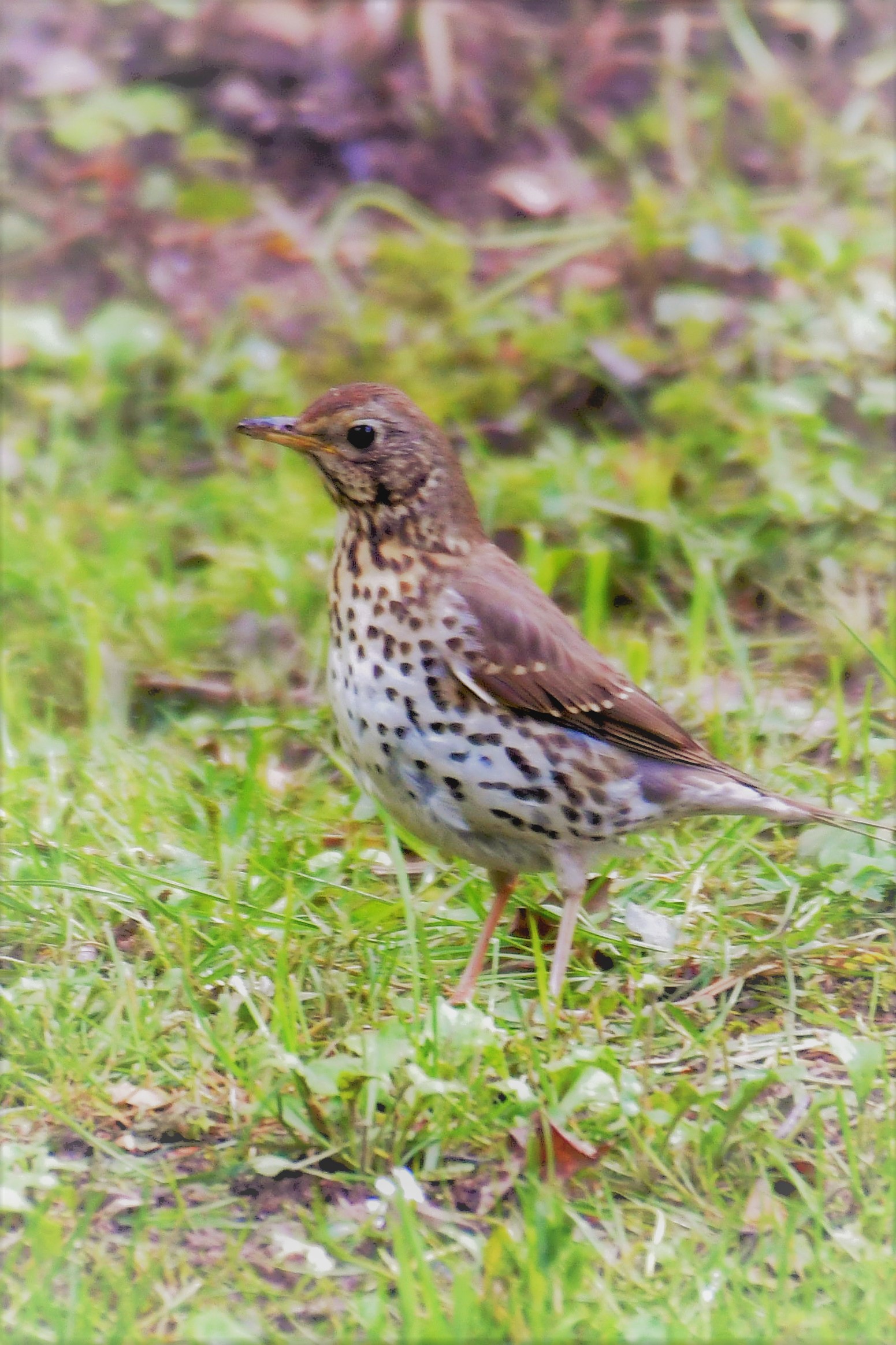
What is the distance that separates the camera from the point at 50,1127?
9.73 feet

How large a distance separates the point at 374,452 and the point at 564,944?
3.55 feet

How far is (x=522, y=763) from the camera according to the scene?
332cm

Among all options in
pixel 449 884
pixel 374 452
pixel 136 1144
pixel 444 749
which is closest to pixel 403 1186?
pixel 136 1144

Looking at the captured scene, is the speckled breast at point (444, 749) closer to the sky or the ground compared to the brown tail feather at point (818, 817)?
closer to the sky

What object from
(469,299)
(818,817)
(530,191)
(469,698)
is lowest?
(818,817)

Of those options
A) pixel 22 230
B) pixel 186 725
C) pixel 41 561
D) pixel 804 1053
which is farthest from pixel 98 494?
pixel 804 1053

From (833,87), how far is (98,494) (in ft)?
12.2

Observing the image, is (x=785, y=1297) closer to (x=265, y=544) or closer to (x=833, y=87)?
(x=265, y=544)

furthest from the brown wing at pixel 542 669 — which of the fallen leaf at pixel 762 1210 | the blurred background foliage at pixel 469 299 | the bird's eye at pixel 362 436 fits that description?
the fallen leaf at pixel 762 1210

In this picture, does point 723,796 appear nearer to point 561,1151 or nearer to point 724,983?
point 724,983

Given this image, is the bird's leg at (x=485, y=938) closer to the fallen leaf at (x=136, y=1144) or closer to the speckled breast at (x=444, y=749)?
the speckled breast at (x=444, y=749)

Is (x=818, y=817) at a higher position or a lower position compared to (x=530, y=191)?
lower

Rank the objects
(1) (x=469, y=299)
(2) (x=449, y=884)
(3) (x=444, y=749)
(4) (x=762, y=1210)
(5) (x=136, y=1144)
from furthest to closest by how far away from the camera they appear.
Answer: (1) (x=469, y=299) < (2) (x=449, y=884) < (3) (x=444, y=749) < (5) (x=136, y=1144) < (4) (x=762, y=1210)

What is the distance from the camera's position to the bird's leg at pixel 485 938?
3.37 m
